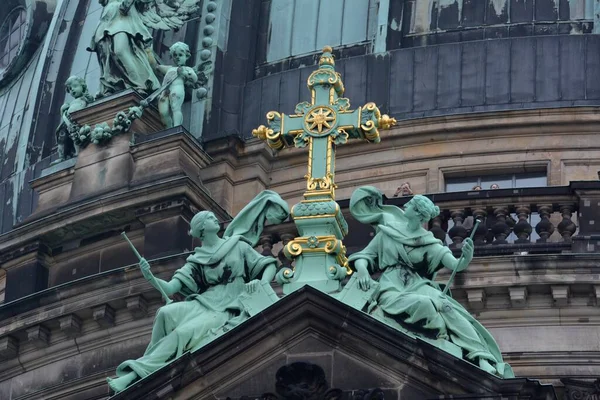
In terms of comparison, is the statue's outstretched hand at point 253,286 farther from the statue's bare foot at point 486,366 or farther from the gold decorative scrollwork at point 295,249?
the statue's bare foot at point 486,366

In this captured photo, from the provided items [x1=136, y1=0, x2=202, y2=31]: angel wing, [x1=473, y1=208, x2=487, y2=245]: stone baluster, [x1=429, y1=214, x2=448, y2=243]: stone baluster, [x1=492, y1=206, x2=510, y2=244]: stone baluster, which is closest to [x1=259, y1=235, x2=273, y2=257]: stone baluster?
[x1=429, y1=214, x2=448, y2=243]: stone baluster

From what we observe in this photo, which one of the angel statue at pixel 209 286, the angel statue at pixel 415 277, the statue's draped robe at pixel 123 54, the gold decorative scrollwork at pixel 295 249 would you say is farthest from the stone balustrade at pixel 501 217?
the gold decorative scrollwork at pixel 295 249

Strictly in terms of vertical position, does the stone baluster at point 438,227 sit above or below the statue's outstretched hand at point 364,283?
above

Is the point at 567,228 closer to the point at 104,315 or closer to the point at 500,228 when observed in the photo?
the point at 500,228

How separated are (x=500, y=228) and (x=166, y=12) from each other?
6.47 meters

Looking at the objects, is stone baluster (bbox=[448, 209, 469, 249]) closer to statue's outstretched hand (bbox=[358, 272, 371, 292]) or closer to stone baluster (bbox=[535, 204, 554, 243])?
stone baluster (bbox=[535, 204, 554, 243])

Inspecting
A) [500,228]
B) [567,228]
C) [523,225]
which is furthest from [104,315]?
[567,228]

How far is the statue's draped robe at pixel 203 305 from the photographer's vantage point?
2117 cm

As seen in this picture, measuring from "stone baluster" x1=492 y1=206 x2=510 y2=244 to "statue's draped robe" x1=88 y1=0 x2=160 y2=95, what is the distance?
523 cm

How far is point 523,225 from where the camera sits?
2892 cm

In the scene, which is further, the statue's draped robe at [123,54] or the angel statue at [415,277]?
the statue's draped robe at [123,54]

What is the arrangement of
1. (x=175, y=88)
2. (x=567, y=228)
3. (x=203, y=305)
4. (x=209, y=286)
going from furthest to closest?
(x=175, y=88)
(x=567, y=228)
(x=209, y=286)
(x=203, y=305)

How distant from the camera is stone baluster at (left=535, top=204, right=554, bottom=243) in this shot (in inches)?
1135

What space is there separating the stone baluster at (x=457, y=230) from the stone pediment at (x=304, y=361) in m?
7.84
